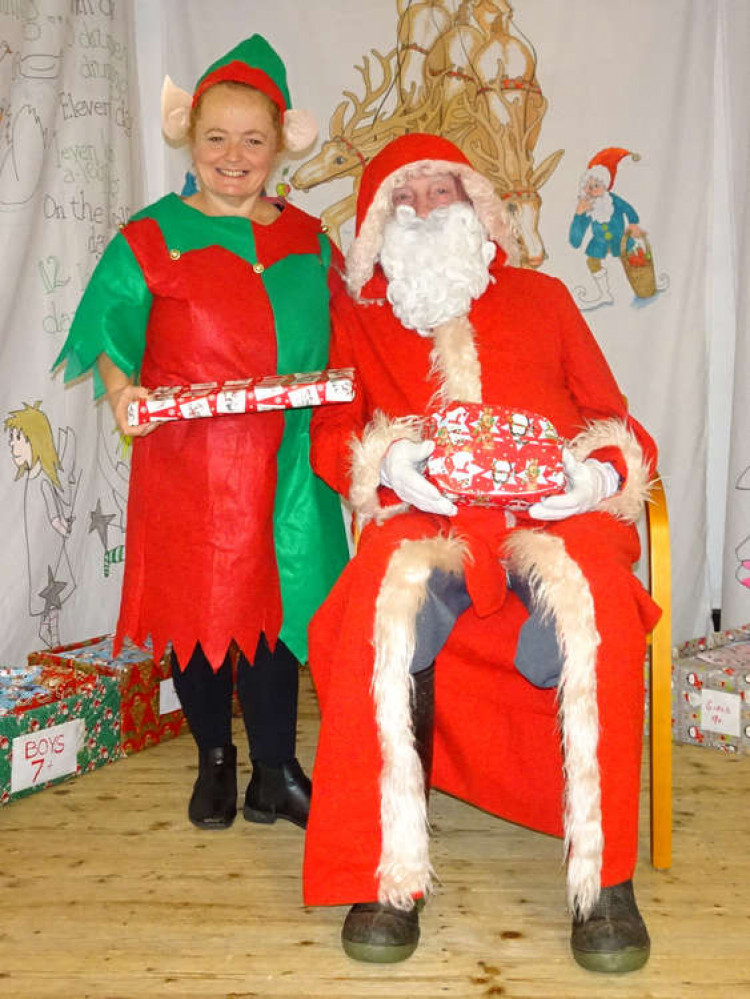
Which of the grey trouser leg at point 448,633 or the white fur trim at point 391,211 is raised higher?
the white fur trim at point 391,211

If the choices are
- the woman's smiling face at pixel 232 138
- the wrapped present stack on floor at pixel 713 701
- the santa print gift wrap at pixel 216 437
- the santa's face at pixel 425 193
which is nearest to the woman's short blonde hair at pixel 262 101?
the woman's smiling face at pixel 232 138

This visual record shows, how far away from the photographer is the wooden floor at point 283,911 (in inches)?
56.9

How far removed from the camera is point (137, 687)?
2.45 metres

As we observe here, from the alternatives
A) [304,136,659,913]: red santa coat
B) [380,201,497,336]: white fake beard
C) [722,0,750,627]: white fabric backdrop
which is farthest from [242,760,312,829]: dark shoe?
[722,0,750,627]: white fabric backdrop

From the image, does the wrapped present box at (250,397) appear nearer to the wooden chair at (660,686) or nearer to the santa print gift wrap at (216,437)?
the santa print gift wrap at (216,437)

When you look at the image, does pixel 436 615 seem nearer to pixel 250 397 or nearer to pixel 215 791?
pixel 250 397

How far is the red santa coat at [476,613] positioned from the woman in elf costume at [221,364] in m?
0.12

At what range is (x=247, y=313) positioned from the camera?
1.90 metres

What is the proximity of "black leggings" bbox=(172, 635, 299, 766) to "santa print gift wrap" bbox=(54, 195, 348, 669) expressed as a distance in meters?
0.09

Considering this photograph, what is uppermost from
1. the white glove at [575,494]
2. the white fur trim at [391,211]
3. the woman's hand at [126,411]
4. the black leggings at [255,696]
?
the white fur trim at [391,211]

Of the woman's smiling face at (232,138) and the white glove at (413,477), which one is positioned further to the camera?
the woman's smiling face at (232,138)

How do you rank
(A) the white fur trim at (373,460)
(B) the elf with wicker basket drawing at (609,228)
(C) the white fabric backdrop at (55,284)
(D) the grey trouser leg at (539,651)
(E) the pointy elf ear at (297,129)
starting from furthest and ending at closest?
(B) the elf with wicker basket drawing at (609,228)
(C) the white fabric backdrop at (55,284)
(E) the pointy elf ear at (297,129)
(A) the white fur trim at (373,460)
(D) the grey trouser leg at (539,651)

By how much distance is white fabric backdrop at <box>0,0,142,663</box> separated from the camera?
2.63 metres

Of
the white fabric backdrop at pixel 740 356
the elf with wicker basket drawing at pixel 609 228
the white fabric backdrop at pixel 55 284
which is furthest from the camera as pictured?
the elf with wicker basket drawing at pixel 609 228
